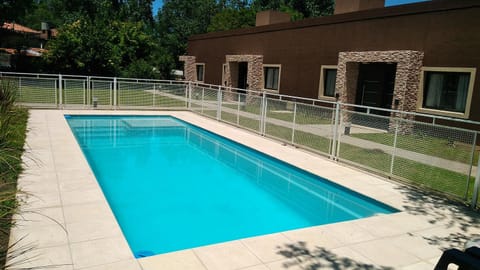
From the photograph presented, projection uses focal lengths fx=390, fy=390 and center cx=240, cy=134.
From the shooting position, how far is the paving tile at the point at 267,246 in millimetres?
4215

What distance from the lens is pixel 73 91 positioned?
15.9 metres

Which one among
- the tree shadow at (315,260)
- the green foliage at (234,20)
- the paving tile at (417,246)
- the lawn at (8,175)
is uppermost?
the green foliage at (234,20)

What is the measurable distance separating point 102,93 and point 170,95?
2.86 metres

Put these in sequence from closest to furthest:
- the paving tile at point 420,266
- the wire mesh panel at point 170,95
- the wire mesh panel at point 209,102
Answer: the paving tile at point 420,266 < the wire mesh panel at point 209,102 < the wire mesh panel at point 170,95

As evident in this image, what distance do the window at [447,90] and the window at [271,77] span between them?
829 centimetres

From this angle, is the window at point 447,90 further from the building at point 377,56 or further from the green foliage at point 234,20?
the green foliage at point 234,20

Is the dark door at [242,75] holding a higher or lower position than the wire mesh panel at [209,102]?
higher

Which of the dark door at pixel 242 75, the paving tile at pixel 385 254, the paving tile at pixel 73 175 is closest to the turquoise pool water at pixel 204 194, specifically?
the paving tile at pixel 73 175

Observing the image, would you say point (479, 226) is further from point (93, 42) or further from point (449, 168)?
point (93, 42)

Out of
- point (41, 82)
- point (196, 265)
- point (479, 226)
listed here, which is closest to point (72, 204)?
point (196, 265)

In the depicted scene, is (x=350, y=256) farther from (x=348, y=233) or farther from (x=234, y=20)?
(x=234, y=20)

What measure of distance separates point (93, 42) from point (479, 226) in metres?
25.6

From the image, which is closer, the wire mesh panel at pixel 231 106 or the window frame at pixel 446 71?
the window frame at pixel 446 71

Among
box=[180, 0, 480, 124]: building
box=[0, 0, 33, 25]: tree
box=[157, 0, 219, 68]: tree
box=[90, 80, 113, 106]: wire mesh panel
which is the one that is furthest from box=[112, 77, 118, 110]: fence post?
box=[157, 0, 219, 68]: tree
